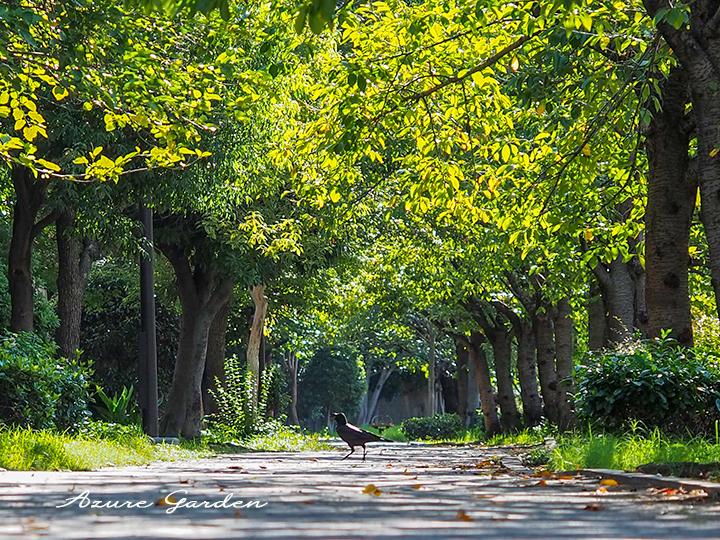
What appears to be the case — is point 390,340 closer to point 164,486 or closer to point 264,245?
point 264,245

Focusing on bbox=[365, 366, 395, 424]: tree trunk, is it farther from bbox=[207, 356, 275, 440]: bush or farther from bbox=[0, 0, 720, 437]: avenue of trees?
bbox=[207, 356, 275, 440]: bush

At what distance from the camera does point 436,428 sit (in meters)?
54.4

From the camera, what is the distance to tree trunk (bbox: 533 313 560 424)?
32628 mm

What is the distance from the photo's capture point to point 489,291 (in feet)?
115

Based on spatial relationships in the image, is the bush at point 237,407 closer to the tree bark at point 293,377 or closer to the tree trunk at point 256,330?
the tree trunk at point 256,330

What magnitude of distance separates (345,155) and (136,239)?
293 inches

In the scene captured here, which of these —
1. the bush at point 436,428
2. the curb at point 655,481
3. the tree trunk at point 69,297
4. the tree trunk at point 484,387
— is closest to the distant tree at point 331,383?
the bush at point 436,428

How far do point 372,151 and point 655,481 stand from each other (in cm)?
813

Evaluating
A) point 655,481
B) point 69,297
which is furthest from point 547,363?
point 655,481

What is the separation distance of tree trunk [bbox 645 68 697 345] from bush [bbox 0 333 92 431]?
8684 mm

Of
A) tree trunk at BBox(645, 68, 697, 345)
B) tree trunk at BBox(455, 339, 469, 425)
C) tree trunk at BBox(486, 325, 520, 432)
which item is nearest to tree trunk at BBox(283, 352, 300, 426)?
tree trunk at BBox(455, 339, 469, 425)

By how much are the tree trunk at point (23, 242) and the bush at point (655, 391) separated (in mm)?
11157

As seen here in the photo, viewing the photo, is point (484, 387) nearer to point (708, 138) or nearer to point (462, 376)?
point (462, 376)

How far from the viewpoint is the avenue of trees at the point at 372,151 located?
14.9 meters
